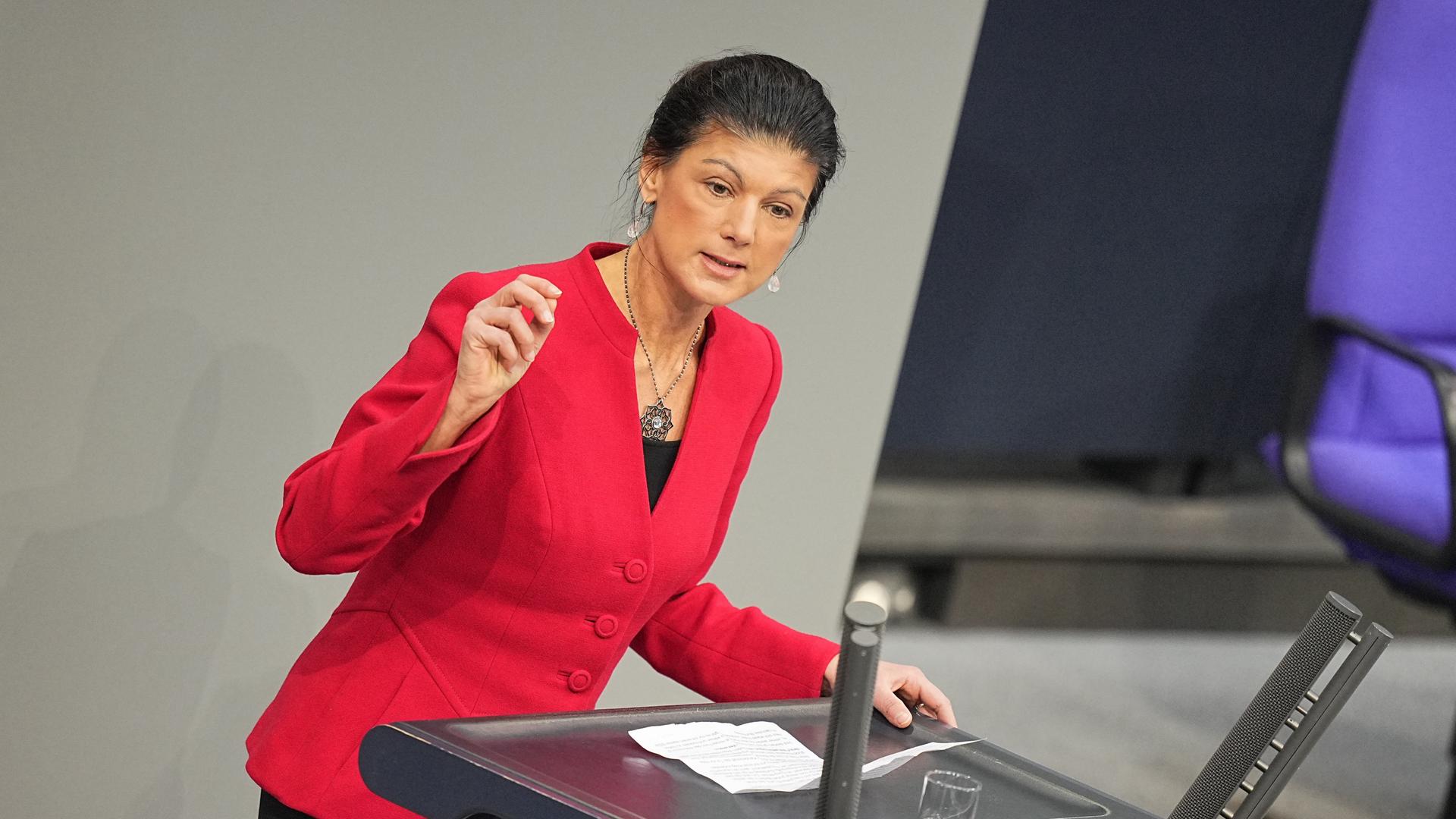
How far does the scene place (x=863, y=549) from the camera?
4008mm

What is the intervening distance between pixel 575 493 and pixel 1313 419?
76.9 inches

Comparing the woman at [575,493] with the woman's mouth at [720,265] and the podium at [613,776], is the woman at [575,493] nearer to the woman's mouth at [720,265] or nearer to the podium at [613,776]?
the woman's mouth at [720,265]

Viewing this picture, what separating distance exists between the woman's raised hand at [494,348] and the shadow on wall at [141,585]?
853 mm

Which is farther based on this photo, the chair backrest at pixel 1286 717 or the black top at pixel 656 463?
the black top at pixel 656 463

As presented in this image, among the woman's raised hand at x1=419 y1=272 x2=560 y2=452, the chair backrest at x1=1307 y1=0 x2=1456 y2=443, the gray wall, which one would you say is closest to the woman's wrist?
the woman's raised hand at x1=419 y1=272 x2=560 y2=452

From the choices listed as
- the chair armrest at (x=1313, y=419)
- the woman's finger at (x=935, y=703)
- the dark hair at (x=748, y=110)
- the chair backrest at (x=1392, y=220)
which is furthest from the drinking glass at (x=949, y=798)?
the chair backrest at (x=1392, y=220)

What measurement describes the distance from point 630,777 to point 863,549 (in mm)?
2817

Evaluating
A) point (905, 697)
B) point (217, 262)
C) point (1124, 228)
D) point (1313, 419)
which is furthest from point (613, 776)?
point (1124, 228)

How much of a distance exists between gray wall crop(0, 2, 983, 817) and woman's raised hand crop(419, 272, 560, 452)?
2.80 ft

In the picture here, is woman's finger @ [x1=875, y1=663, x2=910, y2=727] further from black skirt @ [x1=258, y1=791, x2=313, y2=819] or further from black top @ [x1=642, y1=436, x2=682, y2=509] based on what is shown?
black skirt @ [x1=258, y1=791, x2=313, y2=819]

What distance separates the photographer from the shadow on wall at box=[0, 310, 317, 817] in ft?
6.82

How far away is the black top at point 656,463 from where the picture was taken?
5.38ft

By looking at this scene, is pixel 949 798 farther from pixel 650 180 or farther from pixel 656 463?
pixel 650 180

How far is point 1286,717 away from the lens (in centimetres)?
128
